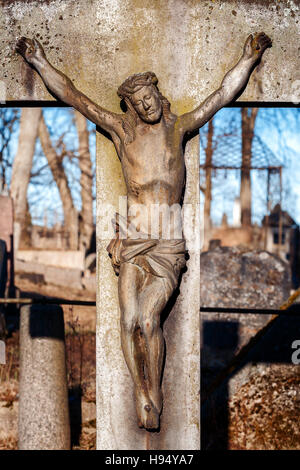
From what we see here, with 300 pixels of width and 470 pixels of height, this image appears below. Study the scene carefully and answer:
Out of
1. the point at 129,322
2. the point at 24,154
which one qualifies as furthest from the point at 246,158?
the point at 129,322

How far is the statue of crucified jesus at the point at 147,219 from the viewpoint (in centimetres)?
318

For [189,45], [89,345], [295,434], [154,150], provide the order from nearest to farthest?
[154,150], [189,45], [295,434], [89,345]

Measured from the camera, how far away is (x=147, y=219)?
10.8 ft

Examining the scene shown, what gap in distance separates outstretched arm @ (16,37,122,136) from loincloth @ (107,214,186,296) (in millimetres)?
679


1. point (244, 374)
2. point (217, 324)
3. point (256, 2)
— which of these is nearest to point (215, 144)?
point (217, 324)

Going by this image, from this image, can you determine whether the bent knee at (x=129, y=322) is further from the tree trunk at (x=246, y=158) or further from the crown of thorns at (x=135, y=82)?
the tree trunk at (x=246, y=158)

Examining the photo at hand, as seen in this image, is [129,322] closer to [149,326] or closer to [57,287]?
[149,326]

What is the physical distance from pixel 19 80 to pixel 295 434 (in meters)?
4.26

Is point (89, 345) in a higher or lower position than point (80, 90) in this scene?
lower

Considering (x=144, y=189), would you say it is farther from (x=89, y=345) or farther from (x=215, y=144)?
(x=215, y=144)

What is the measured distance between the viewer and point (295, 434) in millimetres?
5730

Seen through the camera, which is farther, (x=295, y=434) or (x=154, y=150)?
(x=295, y=434)

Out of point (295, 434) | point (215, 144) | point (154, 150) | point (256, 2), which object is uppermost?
point (215, 144)

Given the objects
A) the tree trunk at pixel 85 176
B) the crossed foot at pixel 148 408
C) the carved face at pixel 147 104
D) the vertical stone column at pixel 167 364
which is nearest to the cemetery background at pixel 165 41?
the carved face at pixel 147 104
